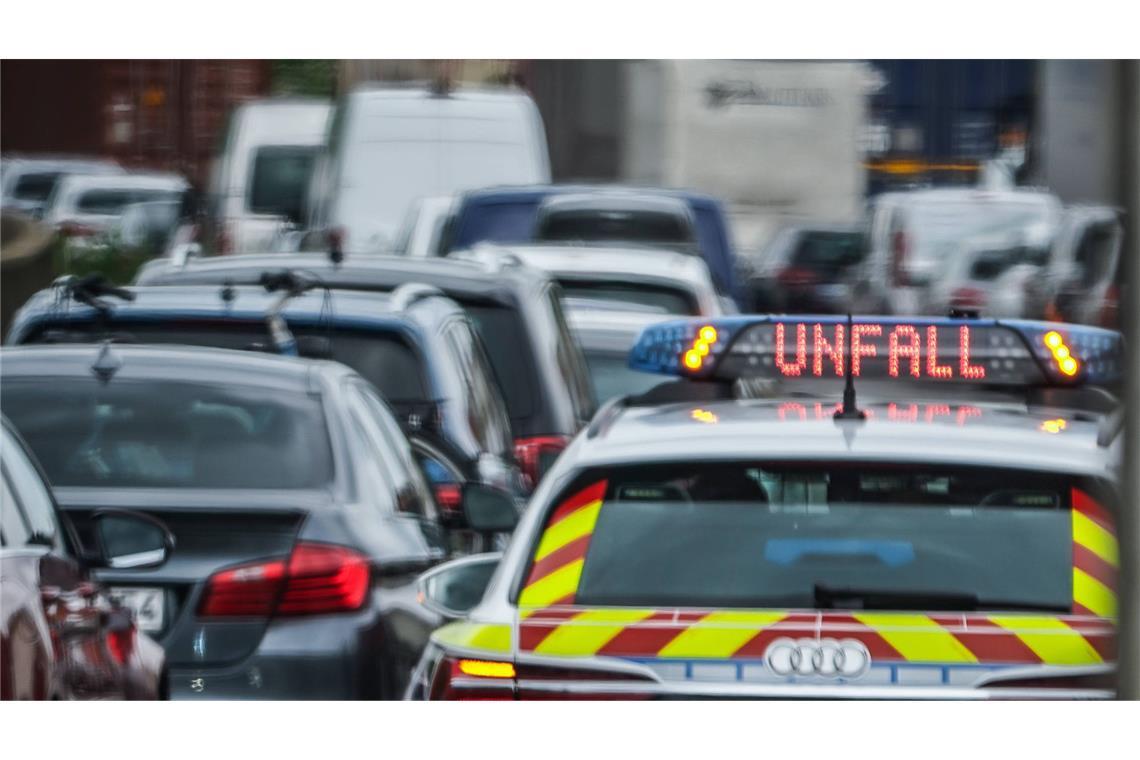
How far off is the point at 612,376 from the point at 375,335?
2.33 feet

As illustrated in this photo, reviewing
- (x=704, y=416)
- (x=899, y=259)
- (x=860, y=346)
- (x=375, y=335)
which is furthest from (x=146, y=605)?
(x=899, y=259)

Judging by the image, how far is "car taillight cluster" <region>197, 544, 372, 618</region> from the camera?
5.98m

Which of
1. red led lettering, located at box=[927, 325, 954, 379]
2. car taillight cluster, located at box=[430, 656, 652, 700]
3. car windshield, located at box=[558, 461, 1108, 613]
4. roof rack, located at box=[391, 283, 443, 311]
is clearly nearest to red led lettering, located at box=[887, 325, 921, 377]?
red led lettering, located at box=[927, 325, 954, 379]

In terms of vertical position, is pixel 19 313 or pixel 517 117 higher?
pixel 517 117

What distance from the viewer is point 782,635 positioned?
529 cm

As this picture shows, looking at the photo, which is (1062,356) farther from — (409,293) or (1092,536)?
(409,293)

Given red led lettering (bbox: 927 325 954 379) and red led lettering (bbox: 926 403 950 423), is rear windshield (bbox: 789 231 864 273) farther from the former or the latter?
red led lettering (bbox: 926 403 950 423)

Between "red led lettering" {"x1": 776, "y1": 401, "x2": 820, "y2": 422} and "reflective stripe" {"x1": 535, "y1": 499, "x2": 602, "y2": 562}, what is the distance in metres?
0.58
